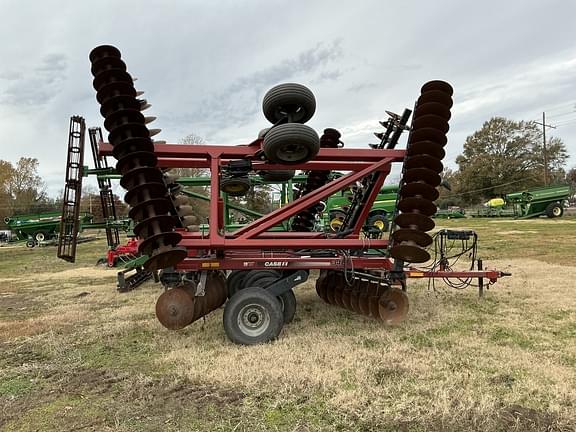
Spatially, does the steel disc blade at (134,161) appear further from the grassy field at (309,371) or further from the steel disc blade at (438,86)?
the steel disc blade at (438,86)

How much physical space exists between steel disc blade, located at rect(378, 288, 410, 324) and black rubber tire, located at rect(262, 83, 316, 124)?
2241 millimetres

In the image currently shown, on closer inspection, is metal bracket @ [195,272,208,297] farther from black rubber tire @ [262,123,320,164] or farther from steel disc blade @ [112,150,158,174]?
black rubber tire @ [262,123,320,164]

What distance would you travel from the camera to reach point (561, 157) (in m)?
51.8

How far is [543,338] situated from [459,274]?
4.29 feet

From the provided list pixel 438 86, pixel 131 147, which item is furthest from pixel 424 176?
pixel 131 147

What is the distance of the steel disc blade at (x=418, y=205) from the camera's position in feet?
15.5

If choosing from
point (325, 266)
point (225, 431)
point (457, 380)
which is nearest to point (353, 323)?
point (325, 266)

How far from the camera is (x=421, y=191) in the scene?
15.6 feet

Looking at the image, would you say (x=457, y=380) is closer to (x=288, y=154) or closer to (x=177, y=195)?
(x=288, y=154)

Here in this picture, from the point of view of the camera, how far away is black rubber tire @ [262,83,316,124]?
466cm

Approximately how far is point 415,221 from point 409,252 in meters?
0.35

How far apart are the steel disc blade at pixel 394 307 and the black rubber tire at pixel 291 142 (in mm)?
1843

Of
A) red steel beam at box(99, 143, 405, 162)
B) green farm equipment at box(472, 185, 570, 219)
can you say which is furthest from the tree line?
red steel beam at box(99, 143, 405, 162)

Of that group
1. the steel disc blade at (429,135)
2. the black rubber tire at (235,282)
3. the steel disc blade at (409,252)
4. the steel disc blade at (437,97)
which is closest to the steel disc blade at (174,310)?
the black rubber tire at (235,282)
